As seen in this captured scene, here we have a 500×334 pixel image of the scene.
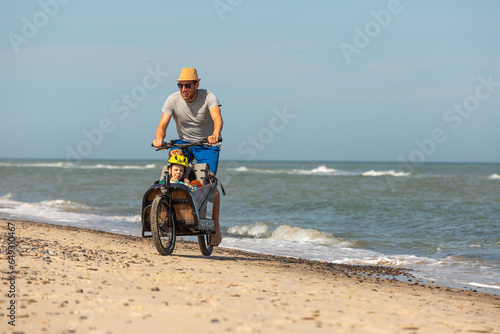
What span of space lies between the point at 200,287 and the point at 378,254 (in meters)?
5.97

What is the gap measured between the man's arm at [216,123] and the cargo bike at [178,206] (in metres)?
0.14

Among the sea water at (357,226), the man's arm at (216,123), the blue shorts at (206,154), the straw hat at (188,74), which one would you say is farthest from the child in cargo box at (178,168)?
the sea water at (357,226)

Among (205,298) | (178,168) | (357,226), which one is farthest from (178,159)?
(357,226)

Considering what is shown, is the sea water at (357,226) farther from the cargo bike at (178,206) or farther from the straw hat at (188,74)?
the straw hat at (188,74)

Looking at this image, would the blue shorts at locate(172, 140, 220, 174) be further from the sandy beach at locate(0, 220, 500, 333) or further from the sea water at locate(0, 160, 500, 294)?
the sea water at locate(0, 160, 500, 294)

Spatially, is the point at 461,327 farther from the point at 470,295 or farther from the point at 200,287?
the point at 470,295

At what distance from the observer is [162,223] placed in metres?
7.26

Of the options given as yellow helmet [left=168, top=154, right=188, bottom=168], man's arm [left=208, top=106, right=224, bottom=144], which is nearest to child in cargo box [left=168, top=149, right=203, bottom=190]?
yellow helmet [left=168, top=154, right=188, bottom=168]

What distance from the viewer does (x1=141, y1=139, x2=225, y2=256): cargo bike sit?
716cm

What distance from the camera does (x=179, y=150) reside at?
23.9 feet

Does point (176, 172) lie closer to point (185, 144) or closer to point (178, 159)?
point (178, 159)

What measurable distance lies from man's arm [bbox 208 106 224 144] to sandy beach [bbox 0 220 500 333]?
146cm

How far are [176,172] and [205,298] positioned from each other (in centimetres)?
287

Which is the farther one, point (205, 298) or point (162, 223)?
point (162, 223)
